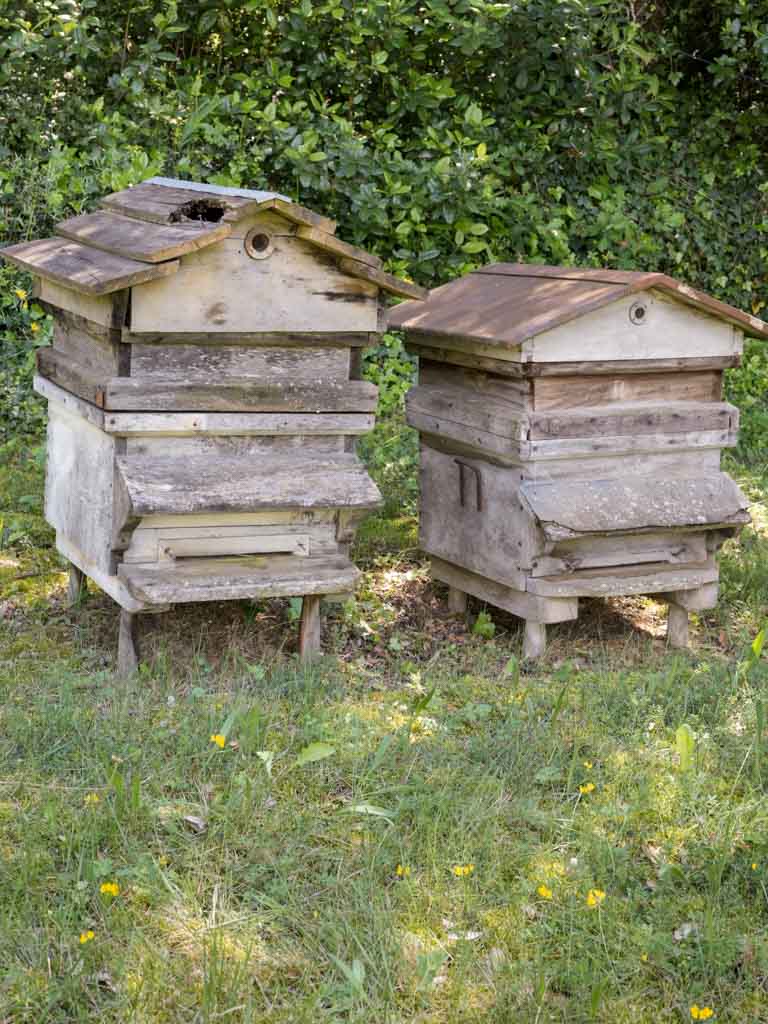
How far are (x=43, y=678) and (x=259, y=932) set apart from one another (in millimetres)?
1854

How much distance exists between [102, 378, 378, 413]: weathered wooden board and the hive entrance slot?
639 mm

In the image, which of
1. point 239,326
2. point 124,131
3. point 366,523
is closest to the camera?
point 239,326

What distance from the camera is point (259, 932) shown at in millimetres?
3307

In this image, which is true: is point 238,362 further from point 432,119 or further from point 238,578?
point 432,119

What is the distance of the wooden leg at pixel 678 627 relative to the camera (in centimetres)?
588

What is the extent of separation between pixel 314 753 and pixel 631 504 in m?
1.97

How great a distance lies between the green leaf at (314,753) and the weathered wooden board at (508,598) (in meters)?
1.56

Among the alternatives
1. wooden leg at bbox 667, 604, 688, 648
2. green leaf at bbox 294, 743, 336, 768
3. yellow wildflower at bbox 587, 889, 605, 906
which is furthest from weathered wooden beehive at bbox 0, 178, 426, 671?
yellow wildflower at bbox 587, 889, 605, 906

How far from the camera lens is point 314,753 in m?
4.11

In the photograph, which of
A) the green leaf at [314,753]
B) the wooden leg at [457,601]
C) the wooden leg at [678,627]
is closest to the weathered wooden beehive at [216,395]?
the green leaf at [314,753]

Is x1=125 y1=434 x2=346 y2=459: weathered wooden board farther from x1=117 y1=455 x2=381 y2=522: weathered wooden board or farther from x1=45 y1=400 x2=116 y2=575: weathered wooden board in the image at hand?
x1=45 y1=400 x2=116 y2=575: weathered wooden board

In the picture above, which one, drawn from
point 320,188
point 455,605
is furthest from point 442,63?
point 455,605

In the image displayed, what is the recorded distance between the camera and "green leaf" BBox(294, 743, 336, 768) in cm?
408

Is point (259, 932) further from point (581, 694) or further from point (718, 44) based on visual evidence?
point (718, 44)
